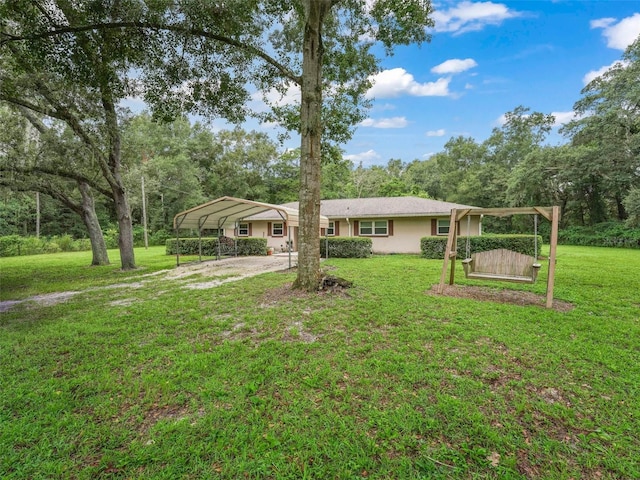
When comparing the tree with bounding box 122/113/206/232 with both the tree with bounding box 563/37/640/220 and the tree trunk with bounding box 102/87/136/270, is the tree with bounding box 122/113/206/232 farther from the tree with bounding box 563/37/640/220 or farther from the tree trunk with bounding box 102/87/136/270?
the tree with bounding box 563/37/640/220

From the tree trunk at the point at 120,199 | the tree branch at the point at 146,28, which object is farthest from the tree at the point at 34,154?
the tree branch at the point at 146,28

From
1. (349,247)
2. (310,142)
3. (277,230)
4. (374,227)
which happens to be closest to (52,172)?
(310,142)

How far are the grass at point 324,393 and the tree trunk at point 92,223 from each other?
8622 mm

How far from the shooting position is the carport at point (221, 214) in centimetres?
1091

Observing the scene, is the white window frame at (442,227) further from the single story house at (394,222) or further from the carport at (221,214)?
the carport at (221,214)

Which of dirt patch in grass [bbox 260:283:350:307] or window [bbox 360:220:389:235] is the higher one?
window [bbox 360:220:389:235]

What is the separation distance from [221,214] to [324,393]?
39.6ft

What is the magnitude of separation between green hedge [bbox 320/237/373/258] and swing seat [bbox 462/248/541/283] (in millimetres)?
7694

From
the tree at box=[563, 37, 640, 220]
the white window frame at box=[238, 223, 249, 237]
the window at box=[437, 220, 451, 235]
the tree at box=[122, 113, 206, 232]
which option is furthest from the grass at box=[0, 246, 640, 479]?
the tree at box=[122, 113, 206, 232]

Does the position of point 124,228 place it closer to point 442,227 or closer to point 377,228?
point 377,228

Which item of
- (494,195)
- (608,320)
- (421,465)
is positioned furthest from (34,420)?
(494,195)

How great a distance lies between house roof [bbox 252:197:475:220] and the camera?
15.6m

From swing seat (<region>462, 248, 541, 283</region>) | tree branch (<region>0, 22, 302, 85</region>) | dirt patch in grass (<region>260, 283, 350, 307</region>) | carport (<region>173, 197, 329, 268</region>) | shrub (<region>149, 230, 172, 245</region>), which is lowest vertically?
dirt patch in grass (<region>260, 283, 350, 307</region>)

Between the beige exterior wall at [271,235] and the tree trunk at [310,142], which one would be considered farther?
the beige exterior wall at [271,235]
